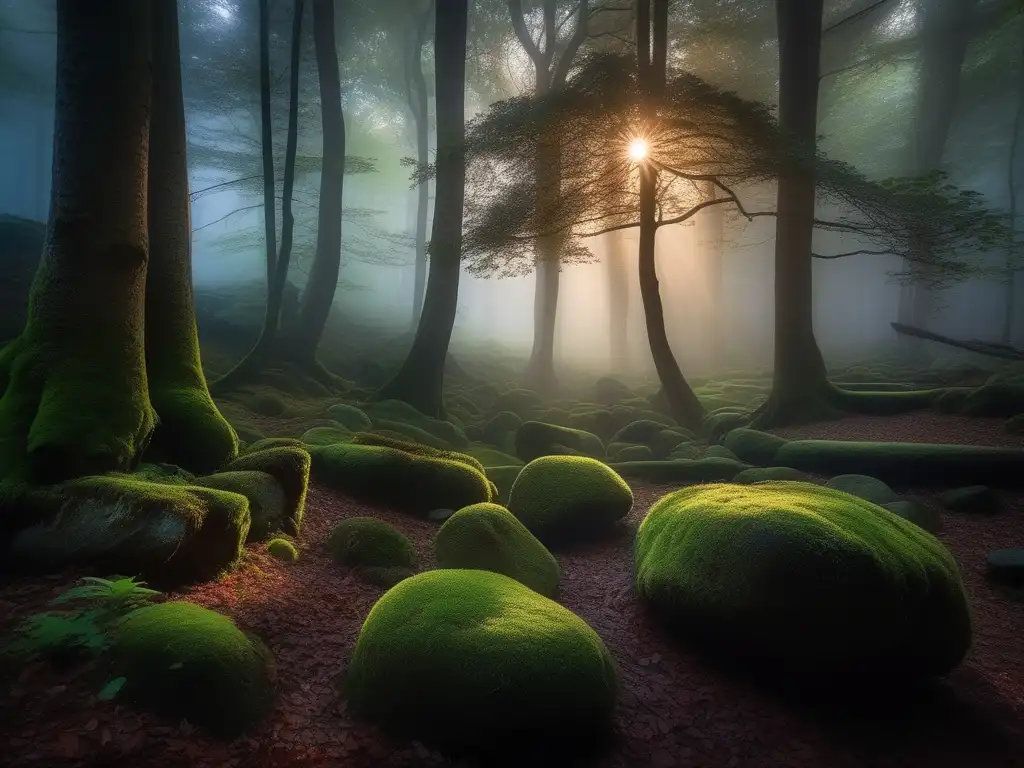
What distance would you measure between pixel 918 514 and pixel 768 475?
5.50 ft

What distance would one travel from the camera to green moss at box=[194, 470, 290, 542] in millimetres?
3941

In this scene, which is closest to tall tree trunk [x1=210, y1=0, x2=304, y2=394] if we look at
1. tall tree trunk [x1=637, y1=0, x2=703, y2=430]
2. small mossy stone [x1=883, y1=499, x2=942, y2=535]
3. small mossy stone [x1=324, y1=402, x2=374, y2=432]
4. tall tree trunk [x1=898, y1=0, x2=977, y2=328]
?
small mossy stone [x1=324, y1=402, x2=374, y2=432]

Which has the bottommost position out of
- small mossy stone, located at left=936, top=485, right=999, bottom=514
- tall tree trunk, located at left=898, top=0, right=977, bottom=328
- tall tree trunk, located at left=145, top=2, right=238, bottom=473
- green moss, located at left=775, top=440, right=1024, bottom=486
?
small mossy stone, located at left=936, top=485, right=999, bottom=514

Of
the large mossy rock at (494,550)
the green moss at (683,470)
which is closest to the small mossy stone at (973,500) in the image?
the green moss at (683,470)

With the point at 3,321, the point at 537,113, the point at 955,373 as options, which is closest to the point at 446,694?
the point at 537,113

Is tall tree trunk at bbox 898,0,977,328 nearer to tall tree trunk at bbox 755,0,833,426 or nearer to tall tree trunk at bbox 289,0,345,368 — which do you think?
tall tree trunk at bbox 755,0,833,426

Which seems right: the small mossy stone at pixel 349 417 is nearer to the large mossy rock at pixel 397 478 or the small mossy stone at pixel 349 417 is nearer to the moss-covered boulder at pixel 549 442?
the moss-covered boulder at pixel 549 442

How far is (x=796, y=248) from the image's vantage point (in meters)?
10.4

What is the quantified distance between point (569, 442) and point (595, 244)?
956 inches

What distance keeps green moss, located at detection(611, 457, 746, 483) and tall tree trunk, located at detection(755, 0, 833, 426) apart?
2974 mm

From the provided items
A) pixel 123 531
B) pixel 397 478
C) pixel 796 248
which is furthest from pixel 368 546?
pixel 796 248

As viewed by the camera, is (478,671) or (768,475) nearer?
(478,671)

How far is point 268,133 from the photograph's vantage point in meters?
10.5

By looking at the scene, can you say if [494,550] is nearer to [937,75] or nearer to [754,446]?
[754,446]
